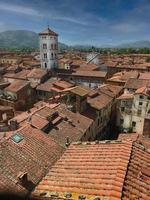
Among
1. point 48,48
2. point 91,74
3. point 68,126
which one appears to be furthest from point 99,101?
point 48,48

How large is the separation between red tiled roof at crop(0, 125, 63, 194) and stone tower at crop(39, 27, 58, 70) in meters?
51.7

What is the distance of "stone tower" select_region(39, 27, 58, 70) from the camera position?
71.5m

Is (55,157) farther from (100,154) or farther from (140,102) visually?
(140,102)

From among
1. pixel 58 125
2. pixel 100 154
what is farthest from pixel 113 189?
pixel 58 125

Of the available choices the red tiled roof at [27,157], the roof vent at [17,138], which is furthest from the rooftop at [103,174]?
the roof vent at [17,138]

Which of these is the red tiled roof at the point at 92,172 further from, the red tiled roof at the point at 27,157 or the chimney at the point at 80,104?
the chimney at the point at 80,104

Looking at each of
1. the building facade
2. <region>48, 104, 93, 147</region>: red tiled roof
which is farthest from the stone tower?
<region>48, 104, 93, 147</region>: red tiled roof

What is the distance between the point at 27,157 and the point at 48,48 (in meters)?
56.7

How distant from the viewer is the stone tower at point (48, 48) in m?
71.5

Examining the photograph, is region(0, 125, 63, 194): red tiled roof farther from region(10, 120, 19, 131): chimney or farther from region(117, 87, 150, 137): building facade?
region(117, 87, 150, 137): building facade

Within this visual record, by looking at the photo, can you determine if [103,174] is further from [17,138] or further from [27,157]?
[17,138]

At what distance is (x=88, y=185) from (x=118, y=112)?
3478cm

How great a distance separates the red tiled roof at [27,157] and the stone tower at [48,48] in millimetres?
51686

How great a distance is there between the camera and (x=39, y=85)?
60.8 meters
